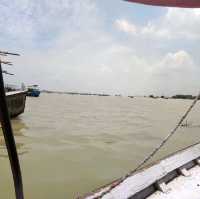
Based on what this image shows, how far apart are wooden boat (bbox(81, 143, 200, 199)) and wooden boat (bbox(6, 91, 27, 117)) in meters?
12.6

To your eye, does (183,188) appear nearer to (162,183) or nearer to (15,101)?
(162,183)

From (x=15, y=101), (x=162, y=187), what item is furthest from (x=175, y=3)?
(x=15, y=101)

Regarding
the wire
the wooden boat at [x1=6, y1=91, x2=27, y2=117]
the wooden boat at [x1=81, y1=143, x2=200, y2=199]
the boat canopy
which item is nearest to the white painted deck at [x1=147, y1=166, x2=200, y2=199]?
the wooden boat at [x1=81, y1=143, x2=200, y2=199]

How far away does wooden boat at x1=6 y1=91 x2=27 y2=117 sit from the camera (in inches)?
629

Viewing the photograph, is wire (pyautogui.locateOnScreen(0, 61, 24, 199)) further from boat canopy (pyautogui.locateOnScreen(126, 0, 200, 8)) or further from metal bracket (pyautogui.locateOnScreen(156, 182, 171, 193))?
metal bracket (pyautogui.locateOnScreen(156, 182, 171, 193))

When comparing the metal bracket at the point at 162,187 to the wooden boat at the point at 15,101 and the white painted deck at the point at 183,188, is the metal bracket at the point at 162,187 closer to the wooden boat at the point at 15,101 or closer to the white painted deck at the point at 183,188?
the white painted deck at the point at 183,188

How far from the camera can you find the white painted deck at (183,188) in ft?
10.7

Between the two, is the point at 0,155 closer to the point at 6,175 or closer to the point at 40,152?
the point at 40,152

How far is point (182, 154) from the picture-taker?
462cm

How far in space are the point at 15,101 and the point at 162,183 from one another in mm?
14367

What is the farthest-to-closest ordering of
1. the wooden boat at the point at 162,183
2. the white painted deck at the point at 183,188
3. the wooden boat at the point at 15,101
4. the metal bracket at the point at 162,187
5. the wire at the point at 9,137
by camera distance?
the wooden boat at the point at 15,101 < the metal bracket at the point at 162,187 < the white painted deck at the point at 183,188 < the wooden boat at the point at 162,183 < the wire at the point at 9,137

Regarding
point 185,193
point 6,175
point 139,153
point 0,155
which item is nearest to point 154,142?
point 139,153

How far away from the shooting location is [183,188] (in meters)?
3.52

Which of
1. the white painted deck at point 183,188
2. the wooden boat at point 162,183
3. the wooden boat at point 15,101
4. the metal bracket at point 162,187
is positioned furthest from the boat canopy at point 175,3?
the wooden boat at point 15,101
